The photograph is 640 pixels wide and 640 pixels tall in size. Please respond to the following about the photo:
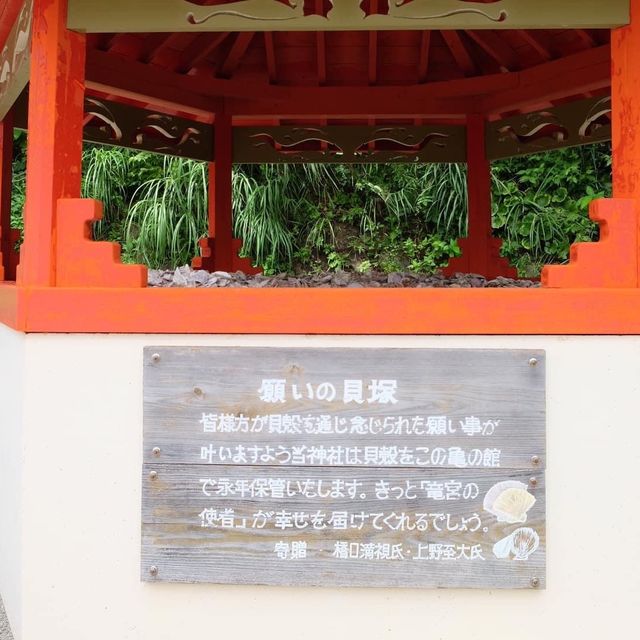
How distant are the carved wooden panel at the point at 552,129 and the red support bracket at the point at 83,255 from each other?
3.21 meters

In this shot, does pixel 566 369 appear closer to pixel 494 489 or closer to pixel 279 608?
pixel 494 489

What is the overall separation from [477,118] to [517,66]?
50 centimetres

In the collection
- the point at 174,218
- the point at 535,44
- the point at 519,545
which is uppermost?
the point at 535,44

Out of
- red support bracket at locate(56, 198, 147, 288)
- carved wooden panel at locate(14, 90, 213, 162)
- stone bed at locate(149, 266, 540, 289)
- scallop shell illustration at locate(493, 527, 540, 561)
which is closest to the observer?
scallop shell illustration at locate(493, 527, 540, 561)

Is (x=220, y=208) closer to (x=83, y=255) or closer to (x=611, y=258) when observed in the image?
(x=83, y=255)

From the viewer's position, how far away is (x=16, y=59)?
130 inches

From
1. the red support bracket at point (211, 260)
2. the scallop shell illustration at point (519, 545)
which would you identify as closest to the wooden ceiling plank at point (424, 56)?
the red support bracket at point (211, 260)

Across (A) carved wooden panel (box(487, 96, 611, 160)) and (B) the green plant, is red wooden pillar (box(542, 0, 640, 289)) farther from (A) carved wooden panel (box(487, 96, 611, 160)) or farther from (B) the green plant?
(B) the green plant

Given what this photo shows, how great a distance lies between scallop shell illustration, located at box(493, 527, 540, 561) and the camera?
7.82 ft

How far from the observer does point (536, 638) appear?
2.41m

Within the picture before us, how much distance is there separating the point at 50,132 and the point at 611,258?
1.95 m

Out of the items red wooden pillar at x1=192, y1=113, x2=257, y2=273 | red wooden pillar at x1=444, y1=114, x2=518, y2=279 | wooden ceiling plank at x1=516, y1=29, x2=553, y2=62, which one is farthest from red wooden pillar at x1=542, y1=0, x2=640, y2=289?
red wooden pillar at x1=192, y1=113, x2=257, y2=273

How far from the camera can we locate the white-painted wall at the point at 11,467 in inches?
102

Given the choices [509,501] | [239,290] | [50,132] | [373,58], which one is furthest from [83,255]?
[373,58]
